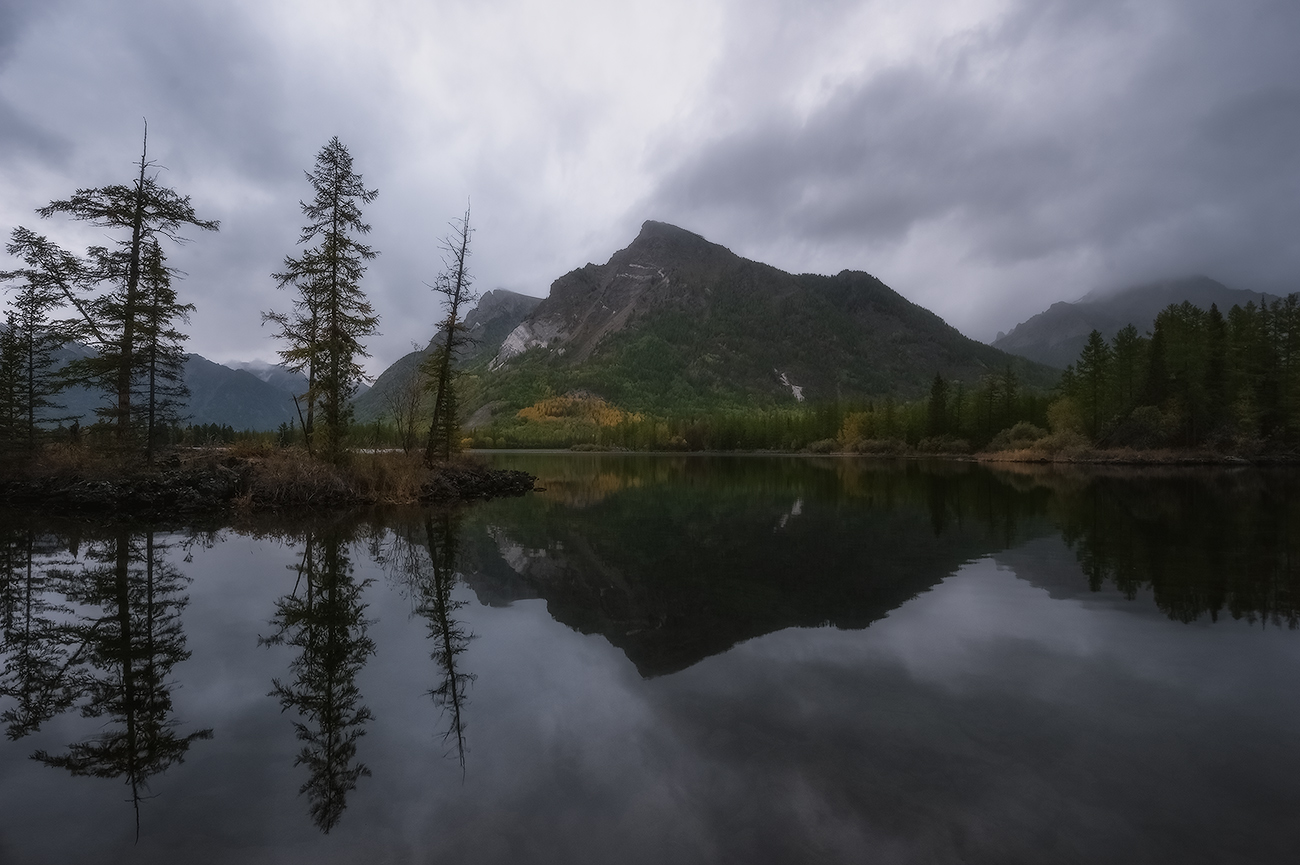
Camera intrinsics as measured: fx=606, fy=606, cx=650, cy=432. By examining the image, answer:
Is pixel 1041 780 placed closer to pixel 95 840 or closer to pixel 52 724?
pixel 95 840

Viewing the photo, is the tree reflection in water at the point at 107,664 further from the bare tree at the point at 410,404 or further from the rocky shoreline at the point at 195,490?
the bare tree at the point at 410,404

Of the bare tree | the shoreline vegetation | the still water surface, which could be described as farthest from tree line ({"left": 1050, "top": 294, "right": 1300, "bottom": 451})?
the shoreline vegetation

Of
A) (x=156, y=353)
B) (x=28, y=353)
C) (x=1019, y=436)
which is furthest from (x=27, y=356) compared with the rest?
(x=1019, y=436)

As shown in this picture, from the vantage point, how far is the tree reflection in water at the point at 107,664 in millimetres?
4707

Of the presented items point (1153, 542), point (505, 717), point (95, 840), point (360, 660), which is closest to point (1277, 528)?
point (1153, 542)

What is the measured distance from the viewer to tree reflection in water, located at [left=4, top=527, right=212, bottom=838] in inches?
185

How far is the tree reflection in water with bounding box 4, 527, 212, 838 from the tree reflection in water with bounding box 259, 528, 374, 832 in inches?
35.3

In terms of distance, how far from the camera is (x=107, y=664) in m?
6.43

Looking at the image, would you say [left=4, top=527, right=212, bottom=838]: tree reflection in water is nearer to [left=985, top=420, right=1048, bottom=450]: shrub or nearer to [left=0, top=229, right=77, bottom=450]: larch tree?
[left=0, top=229, right=77, bottom=450]: larch tree

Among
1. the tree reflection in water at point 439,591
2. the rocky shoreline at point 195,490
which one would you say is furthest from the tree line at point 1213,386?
the tree reflection in water at point 439,591

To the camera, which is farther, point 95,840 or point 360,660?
point 360,660

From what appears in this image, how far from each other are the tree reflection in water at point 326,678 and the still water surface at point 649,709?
0.03 meters

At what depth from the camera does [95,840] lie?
3580 millimetres

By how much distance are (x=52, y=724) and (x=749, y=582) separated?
8.67 m
